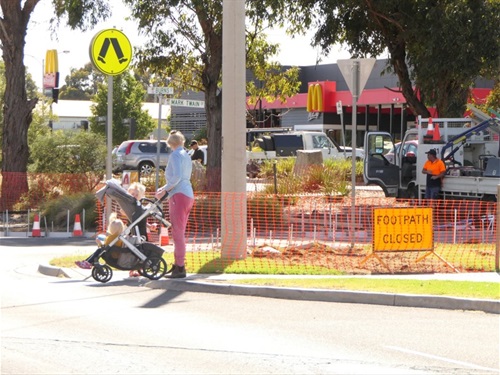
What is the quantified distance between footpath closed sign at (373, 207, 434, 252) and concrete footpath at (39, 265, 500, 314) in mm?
768

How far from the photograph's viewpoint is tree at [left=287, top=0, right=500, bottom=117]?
86.5 feet

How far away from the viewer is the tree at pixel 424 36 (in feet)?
86.5

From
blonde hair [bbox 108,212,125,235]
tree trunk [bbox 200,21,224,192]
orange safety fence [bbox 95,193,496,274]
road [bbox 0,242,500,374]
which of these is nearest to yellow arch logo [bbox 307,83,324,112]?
tree trunk [bbox 200,21,224,192]

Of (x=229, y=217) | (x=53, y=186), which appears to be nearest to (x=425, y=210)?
(x=229, y=217)

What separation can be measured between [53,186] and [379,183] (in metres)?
8.81

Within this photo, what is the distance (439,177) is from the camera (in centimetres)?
2288

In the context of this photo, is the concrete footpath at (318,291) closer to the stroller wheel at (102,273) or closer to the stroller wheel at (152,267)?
the stroller wheel at (152,267)

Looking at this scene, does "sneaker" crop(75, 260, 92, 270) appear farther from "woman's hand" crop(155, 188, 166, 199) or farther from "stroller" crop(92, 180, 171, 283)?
"woman's hand" crop(155, 188, 166, 199)

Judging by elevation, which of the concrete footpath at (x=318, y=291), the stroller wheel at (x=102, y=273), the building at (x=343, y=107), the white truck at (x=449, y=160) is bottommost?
the concrete footpath at (x=318, y=291)

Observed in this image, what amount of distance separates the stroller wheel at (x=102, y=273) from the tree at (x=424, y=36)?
15612mm

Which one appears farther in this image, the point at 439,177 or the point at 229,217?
the point at 439,177

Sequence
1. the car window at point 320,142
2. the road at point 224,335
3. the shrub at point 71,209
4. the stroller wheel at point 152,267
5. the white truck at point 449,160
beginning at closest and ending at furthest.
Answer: the road at point 224,335, the stroller wheel at point 152,267, the white truck at point 449,160, the shrub at point 71,209, the car window at point 320,142

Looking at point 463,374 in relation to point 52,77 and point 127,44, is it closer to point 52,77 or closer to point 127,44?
point 127,44

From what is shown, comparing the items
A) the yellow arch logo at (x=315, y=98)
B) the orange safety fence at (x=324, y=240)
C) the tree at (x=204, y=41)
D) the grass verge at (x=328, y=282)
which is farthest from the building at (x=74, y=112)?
the grass verge at (x=328, y=282)
